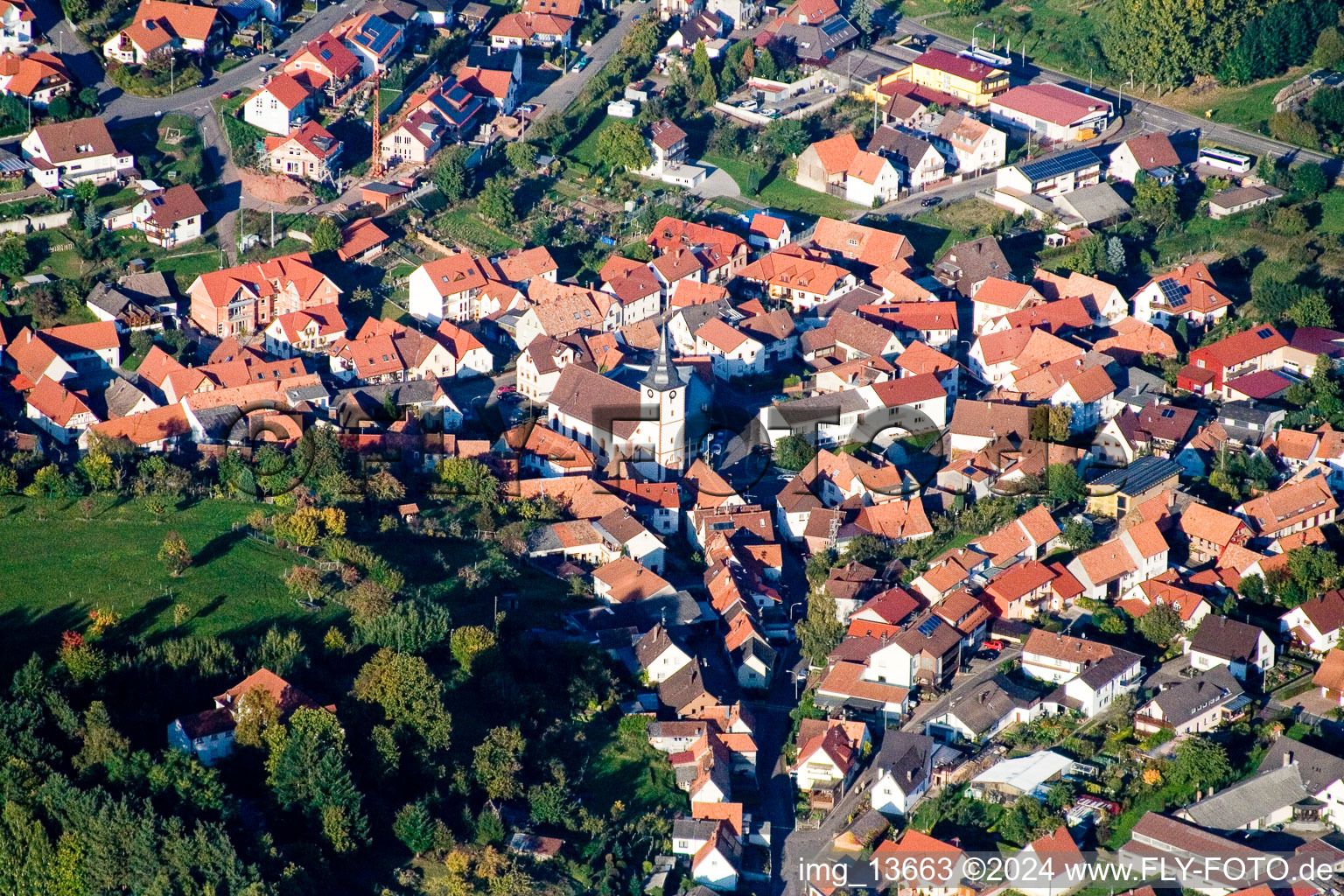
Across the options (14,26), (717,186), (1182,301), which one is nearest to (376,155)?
(717,186)

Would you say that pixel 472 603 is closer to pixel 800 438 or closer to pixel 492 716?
pixel 492 716

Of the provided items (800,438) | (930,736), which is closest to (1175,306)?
(800,438)

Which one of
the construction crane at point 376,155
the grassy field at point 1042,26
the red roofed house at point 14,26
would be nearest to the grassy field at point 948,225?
the grassy field at point 1042,26

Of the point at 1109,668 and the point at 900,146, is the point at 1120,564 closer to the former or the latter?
the point at 1109,668

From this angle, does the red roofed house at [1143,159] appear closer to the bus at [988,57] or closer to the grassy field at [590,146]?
the bus at [988,57]

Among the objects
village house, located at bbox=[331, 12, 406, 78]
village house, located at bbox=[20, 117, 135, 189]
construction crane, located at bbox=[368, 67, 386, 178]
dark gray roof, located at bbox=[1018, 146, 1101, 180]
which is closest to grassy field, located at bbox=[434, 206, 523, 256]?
→ construction crane, located at bbox=[368, 67, 386, 178]

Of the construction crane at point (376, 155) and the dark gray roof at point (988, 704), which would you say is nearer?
the dark gray roof at point (988, 704)

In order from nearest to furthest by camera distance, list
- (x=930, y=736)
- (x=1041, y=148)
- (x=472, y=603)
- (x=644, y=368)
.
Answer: (x=930, y=736), (x=472, y=603), (x=644, y=368), (x=1041, y=148)
